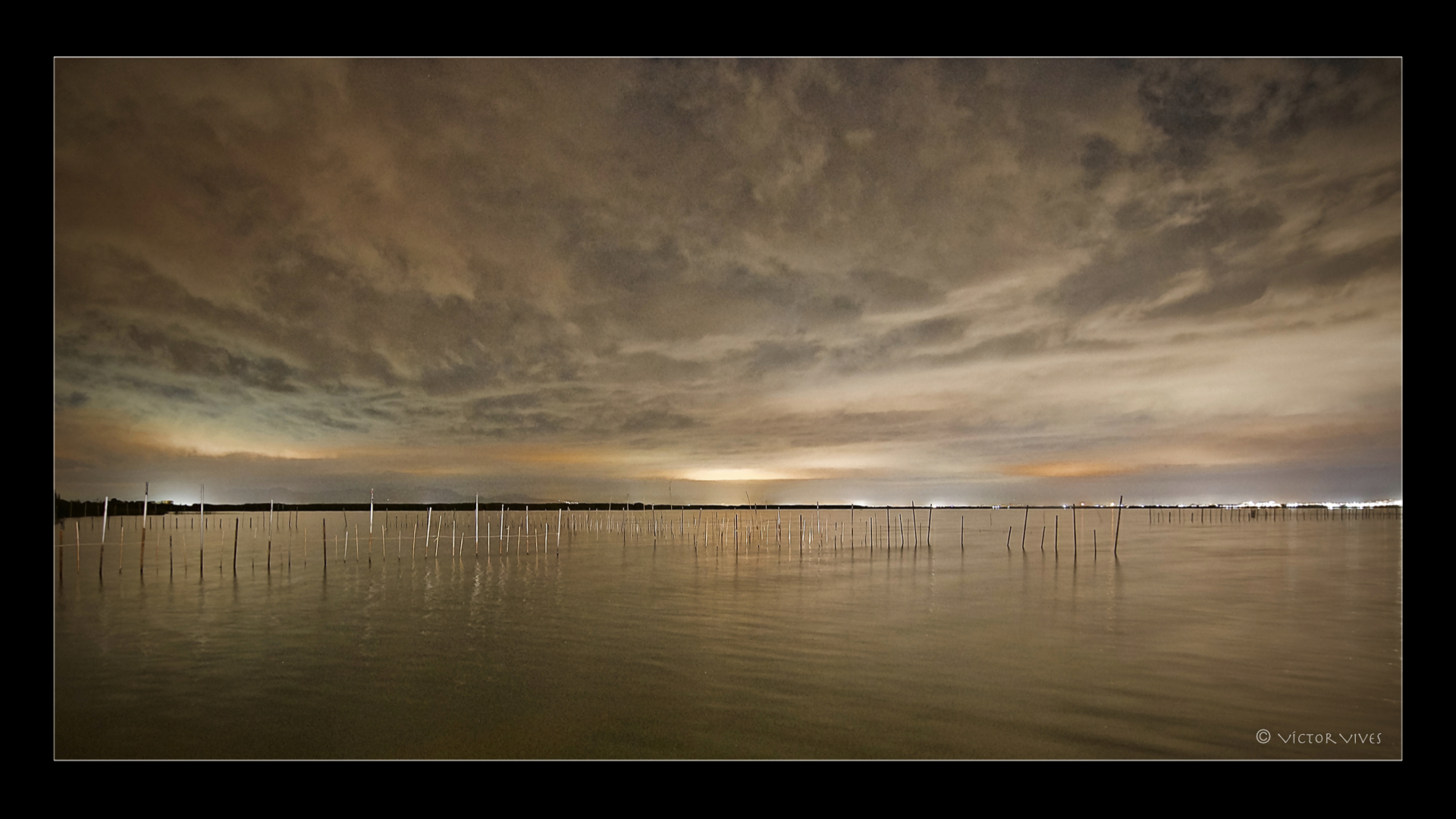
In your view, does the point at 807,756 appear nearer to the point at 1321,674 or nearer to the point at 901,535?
the point at 1321,674

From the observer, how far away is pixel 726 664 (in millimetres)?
11531

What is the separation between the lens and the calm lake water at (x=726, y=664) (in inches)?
331

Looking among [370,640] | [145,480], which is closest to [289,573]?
[145,480]

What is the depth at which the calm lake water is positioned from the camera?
8.40 meters
